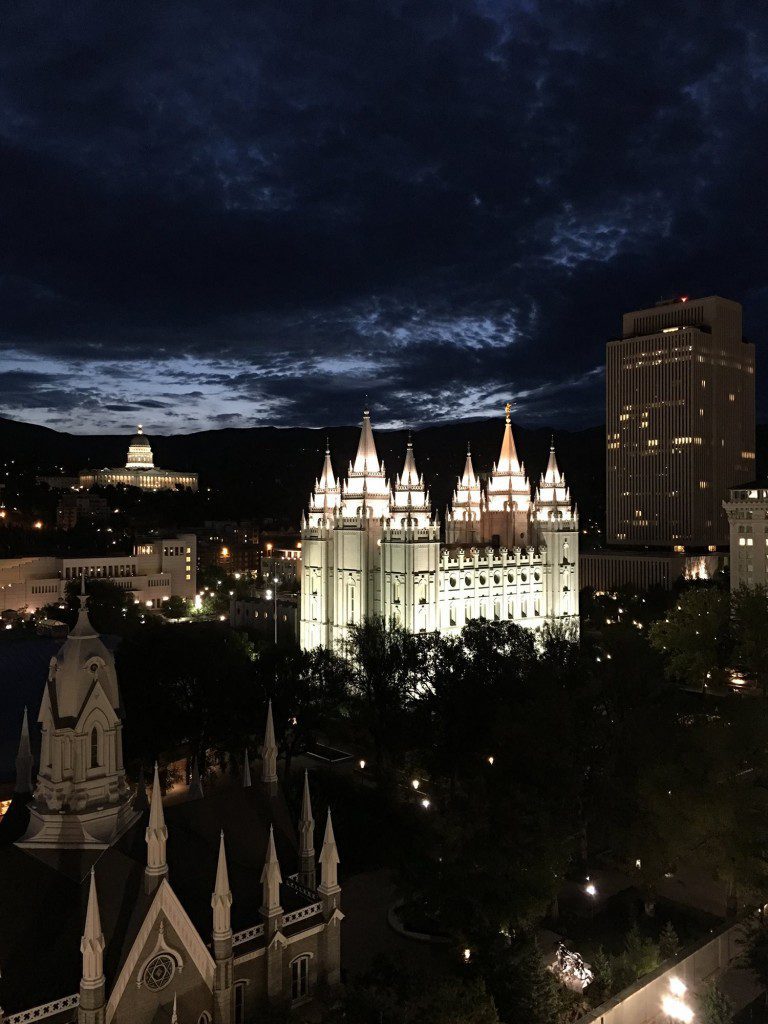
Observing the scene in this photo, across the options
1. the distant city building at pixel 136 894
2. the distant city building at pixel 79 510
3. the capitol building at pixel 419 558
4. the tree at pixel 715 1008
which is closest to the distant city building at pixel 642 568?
the capitol building at pixel 419 558

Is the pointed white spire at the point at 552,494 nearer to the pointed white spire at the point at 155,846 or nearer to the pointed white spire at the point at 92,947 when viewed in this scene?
the pointed white spire at the point at 155,846

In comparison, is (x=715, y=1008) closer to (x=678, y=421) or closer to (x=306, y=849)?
(x=306, y=849)

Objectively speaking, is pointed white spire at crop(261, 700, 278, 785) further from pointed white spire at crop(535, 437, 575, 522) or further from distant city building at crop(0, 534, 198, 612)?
distant city building at crop(0, 534, 198, 612)

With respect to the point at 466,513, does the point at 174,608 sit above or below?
below

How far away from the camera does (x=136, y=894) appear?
1852 cm

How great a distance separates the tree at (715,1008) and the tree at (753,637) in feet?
130

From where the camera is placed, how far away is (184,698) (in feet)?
136

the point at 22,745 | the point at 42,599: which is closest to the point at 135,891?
the point at 22,745

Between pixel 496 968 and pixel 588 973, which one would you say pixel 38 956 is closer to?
pixel 496 968

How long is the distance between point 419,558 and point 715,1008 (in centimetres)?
4878

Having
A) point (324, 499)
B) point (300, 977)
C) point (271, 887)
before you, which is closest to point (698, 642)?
point (324, 499)

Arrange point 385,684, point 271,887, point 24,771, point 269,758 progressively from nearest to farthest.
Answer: point 271,887
point 24,771
point 269,758
point 385,684

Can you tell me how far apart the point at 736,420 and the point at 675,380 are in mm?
16428

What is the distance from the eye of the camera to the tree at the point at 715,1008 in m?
21.6
